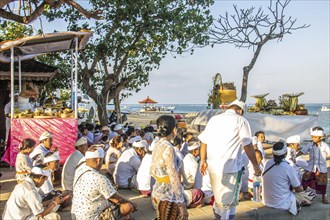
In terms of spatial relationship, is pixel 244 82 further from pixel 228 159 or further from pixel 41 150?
pixel 228 159

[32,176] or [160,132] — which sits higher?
[160,132]

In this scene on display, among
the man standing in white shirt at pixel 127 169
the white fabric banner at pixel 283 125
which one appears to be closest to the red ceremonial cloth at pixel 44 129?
the man standing in white shirt at pixel 127 169

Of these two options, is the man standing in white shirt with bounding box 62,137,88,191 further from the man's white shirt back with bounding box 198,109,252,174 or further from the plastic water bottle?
the plastic water bottle

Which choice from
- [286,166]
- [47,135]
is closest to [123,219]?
[286,166]

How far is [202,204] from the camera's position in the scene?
7.16 meters

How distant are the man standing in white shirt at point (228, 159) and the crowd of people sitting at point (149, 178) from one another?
0.14 metres

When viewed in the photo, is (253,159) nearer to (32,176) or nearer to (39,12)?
(32,176)

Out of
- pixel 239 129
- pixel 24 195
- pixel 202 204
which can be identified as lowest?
pixel 202 204

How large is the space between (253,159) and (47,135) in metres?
4.46

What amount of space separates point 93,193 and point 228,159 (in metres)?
1.88

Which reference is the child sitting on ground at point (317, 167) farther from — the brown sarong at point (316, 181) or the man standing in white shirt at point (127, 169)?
the man standing in white shirt at point (127, 169)

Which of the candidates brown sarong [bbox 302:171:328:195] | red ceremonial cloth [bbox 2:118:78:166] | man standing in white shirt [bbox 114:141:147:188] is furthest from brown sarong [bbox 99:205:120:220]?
red ceremonial cloth [bbox 2:118:78:166]

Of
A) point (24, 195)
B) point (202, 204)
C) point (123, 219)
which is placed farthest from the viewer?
point (202, 204)

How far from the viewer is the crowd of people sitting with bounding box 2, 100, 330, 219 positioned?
15.2 feet
